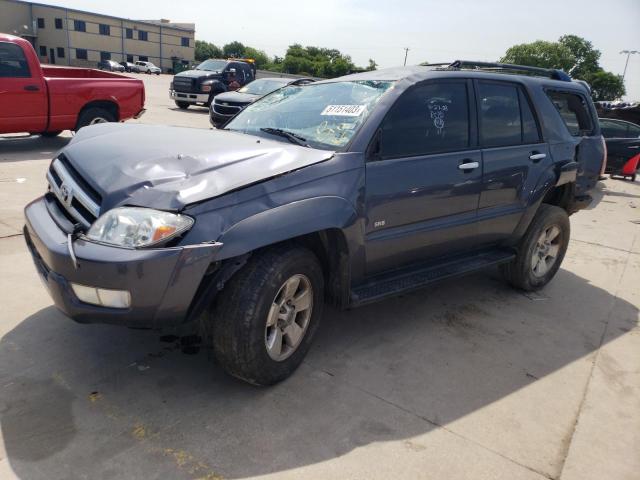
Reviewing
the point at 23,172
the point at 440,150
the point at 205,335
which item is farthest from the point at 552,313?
the point at 23,172

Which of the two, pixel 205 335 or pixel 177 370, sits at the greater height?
pixel 205 335

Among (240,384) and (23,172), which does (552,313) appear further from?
(23,172)

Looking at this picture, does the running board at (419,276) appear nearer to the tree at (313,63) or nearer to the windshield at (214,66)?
the windshield at (214,66)

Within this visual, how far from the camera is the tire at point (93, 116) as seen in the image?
9328 mm

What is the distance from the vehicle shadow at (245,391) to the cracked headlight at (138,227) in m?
0.89

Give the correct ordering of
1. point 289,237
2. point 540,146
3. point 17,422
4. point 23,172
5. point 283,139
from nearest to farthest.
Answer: point 17,422 → point 289,237 → point 283,139 → point 540,146 → point 23,172

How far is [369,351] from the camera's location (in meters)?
3.43

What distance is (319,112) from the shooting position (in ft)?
11.4

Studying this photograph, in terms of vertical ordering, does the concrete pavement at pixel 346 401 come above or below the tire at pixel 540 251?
below

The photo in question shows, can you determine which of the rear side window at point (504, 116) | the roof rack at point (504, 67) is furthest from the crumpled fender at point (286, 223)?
the roof rack at point (504, 67)

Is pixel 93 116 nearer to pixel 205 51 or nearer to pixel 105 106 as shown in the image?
pixel 105 106

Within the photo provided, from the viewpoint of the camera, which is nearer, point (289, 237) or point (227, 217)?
point (227, 217)

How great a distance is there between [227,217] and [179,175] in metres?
0.35

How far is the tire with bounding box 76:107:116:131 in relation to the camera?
933cm
